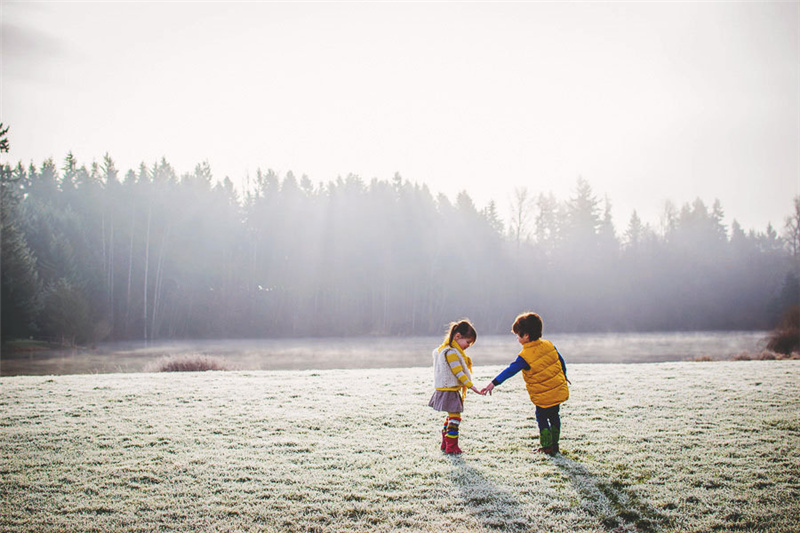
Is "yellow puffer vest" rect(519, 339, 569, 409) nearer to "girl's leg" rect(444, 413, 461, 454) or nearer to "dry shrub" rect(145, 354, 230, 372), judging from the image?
"girl's leg" rect(444, 413, 461, 454)

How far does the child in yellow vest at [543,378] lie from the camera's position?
625 centimetres

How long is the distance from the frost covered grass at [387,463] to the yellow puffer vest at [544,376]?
2.50 ft

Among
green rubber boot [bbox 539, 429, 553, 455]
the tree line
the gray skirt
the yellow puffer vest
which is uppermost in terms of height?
the tree line

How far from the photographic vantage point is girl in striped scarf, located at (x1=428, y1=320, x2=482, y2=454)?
20.9 feet

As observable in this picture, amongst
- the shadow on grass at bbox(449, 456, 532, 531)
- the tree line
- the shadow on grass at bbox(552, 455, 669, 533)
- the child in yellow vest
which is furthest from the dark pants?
the tree line

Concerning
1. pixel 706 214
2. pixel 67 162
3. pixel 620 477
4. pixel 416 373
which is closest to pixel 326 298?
pixel 67 162

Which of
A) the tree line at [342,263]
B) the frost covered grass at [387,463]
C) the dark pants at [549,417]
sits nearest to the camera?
the frost covered grass at [387,463]

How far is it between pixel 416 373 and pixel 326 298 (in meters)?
42.4

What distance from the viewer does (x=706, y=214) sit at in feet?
256

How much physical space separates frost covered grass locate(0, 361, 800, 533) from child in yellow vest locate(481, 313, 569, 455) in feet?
1.37

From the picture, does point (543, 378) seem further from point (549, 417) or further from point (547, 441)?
point (547, 441)

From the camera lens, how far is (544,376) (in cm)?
627

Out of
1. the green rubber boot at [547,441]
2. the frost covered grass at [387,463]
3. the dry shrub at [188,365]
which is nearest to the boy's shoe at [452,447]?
the frost covered grass at [387,463]

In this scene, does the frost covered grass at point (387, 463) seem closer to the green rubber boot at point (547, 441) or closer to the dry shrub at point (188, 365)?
the green rubber boot at point (547, 441)
